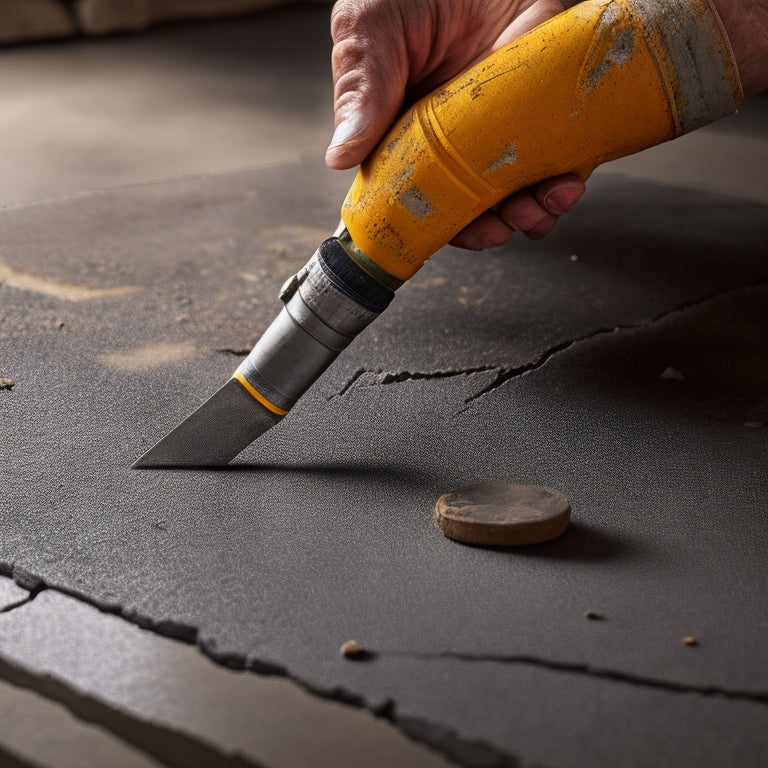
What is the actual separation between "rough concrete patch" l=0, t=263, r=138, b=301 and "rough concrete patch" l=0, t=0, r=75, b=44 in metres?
3.80

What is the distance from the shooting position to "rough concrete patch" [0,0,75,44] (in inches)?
215

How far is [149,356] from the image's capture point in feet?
6.35

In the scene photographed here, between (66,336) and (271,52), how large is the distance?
413cm

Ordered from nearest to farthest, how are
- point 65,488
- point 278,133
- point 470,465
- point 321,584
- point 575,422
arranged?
point 321,584 < point 65,488 < point 470,465 < point 575,422 < point 278,133

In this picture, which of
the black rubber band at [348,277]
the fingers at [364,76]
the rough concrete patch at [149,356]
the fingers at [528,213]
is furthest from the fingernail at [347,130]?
the rough concrete patch at [149,356]

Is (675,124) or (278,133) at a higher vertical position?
(675,124)

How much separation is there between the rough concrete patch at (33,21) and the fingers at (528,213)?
4477 mm

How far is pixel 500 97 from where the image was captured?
1.53m

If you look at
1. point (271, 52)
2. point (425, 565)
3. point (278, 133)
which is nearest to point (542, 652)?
point (425, 565)

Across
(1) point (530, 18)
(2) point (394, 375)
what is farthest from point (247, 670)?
(1) point (530, 18)

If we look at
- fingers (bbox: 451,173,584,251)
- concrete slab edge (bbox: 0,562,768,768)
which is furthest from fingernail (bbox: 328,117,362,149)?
concrete slab edge (bbox: 0,562,768,768)

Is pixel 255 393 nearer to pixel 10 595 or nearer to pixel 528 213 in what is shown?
pixel 10 595

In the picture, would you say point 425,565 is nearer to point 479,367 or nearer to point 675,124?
point 479,367

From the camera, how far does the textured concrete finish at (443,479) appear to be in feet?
3.64
